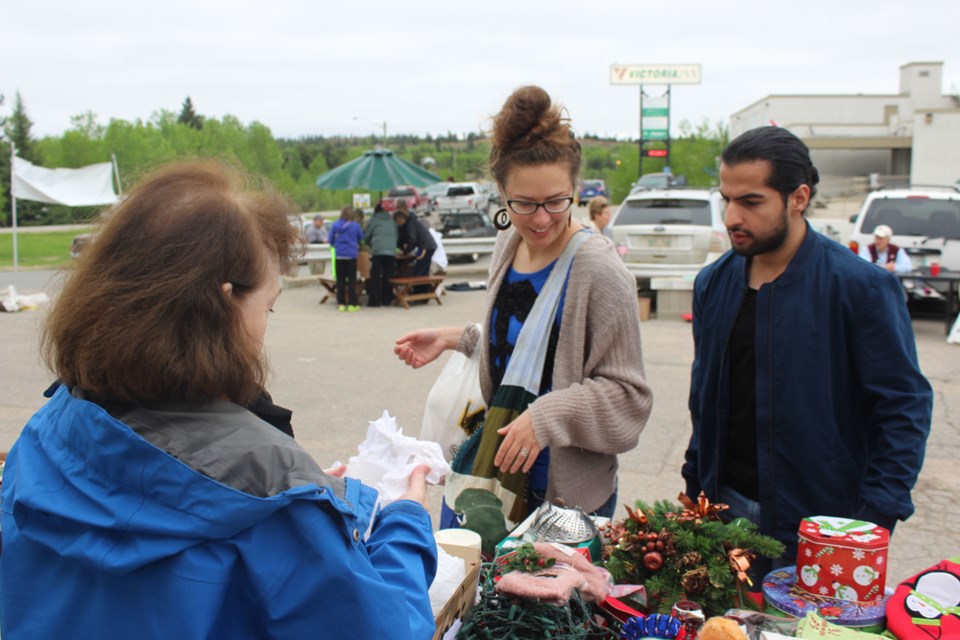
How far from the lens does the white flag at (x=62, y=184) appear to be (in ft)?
65.4

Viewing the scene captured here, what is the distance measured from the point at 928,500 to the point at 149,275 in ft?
18.6

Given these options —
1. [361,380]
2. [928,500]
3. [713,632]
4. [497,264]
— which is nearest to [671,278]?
[361,380]

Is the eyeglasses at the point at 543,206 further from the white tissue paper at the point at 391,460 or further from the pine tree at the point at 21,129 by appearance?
the pine tree at the point at 21,129

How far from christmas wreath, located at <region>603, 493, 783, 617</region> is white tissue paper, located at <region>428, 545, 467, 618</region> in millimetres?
472

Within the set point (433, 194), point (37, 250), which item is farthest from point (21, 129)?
point (37, 250)

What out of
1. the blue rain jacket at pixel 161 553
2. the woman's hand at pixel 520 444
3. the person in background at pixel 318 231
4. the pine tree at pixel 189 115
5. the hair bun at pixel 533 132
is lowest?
→ the woman's hand at pixel 520 444

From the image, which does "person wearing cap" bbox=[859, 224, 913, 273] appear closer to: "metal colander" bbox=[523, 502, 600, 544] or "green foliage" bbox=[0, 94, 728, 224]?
"metal colander" bbox=[523, 502, 600, 544]

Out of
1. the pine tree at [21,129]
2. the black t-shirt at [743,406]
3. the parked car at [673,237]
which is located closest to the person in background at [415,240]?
the parked car at [673,237]

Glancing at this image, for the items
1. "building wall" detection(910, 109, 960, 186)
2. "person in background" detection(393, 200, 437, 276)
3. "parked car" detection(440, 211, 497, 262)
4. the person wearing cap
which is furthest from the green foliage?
the person wearing cap

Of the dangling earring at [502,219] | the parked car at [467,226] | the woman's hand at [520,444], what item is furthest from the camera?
the parked car at [467,226]

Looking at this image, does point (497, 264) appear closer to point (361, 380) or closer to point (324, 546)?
point (324, 546)

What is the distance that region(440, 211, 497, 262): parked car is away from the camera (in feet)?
73.5

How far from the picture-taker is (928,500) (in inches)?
212

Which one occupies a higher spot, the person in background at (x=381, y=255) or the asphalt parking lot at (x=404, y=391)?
the person in background at (x=381, y=255)
